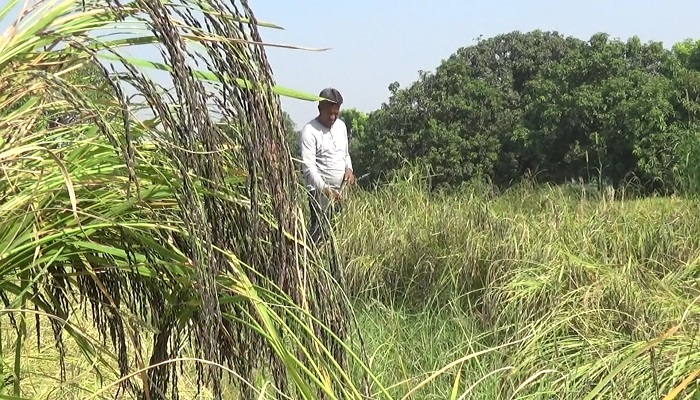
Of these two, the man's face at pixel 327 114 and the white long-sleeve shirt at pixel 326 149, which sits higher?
the man's face at pixel 327 114

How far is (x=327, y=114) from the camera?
17.0ft

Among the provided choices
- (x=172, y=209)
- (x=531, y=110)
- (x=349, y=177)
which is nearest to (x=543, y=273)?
(x=349, y=177)

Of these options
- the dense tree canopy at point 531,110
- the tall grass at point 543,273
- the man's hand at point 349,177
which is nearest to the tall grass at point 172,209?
the tall grass at point 543,273

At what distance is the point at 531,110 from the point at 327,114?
17.9 m

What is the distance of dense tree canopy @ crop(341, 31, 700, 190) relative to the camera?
764 inches

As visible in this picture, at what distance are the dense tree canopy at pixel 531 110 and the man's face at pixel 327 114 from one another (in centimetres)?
1399

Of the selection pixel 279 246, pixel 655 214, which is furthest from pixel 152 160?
pixel 655 214

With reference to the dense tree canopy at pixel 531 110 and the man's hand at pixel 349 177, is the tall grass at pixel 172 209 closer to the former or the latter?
the man's hand at pixel 349 177

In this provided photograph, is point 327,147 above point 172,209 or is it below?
below

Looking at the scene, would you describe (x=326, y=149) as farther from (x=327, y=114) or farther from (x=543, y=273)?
(x=543, y=273)

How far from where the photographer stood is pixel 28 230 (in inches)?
37.9

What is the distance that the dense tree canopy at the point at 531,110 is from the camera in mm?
19406

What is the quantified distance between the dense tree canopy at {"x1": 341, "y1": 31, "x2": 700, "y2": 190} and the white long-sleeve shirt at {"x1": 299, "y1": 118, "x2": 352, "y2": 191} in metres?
13.8

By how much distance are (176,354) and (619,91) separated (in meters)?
19.9
